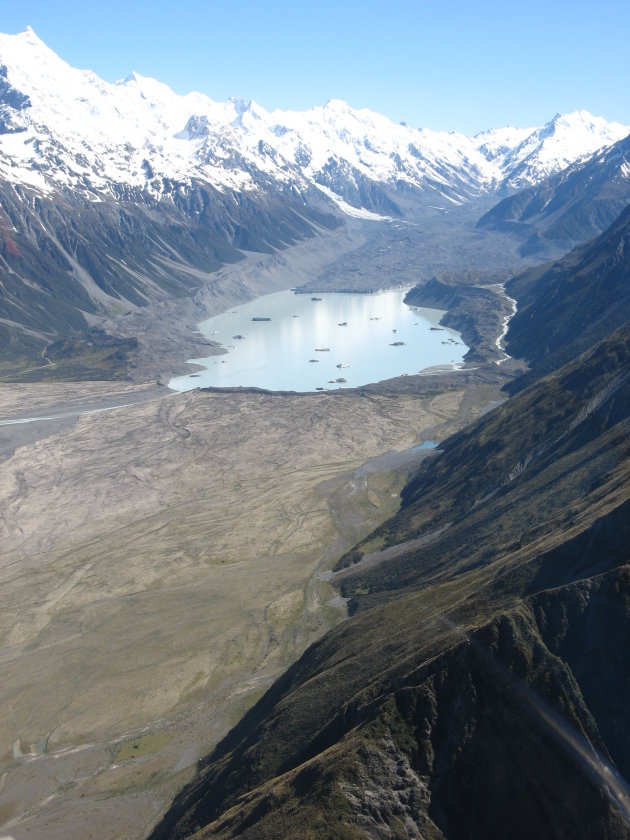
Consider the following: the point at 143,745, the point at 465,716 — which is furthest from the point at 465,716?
the point at 143,745

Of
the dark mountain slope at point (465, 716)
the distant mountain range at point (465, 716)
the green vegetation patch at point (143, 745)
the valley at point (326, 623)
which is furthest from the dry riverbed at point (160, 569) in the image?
the dark mountain slope at point (465, 716)

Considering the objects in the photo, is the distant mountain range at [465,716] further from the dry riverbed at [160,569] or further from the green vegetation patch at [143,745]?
the dry riverbed at [160,569]

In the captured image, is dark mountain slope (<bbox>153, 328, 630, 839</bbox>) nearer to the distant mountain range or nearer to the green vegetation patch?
the distant mountain range

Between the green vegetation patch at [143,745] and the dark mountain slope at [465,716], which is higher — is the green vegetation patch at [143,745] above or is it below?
below

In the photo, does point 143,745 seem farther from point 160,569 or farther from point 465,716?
point 160,569

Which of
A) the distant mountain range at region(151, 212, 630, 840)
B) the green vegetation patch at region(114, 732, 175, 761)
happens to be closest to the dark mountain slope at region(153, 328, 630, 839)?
the distant mountain range at region(151, 212, 630, 840)

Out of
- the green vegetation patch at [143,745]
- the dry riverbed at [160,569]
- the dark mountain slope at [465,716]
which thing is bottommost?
the green vegetation patch at [143,745]
